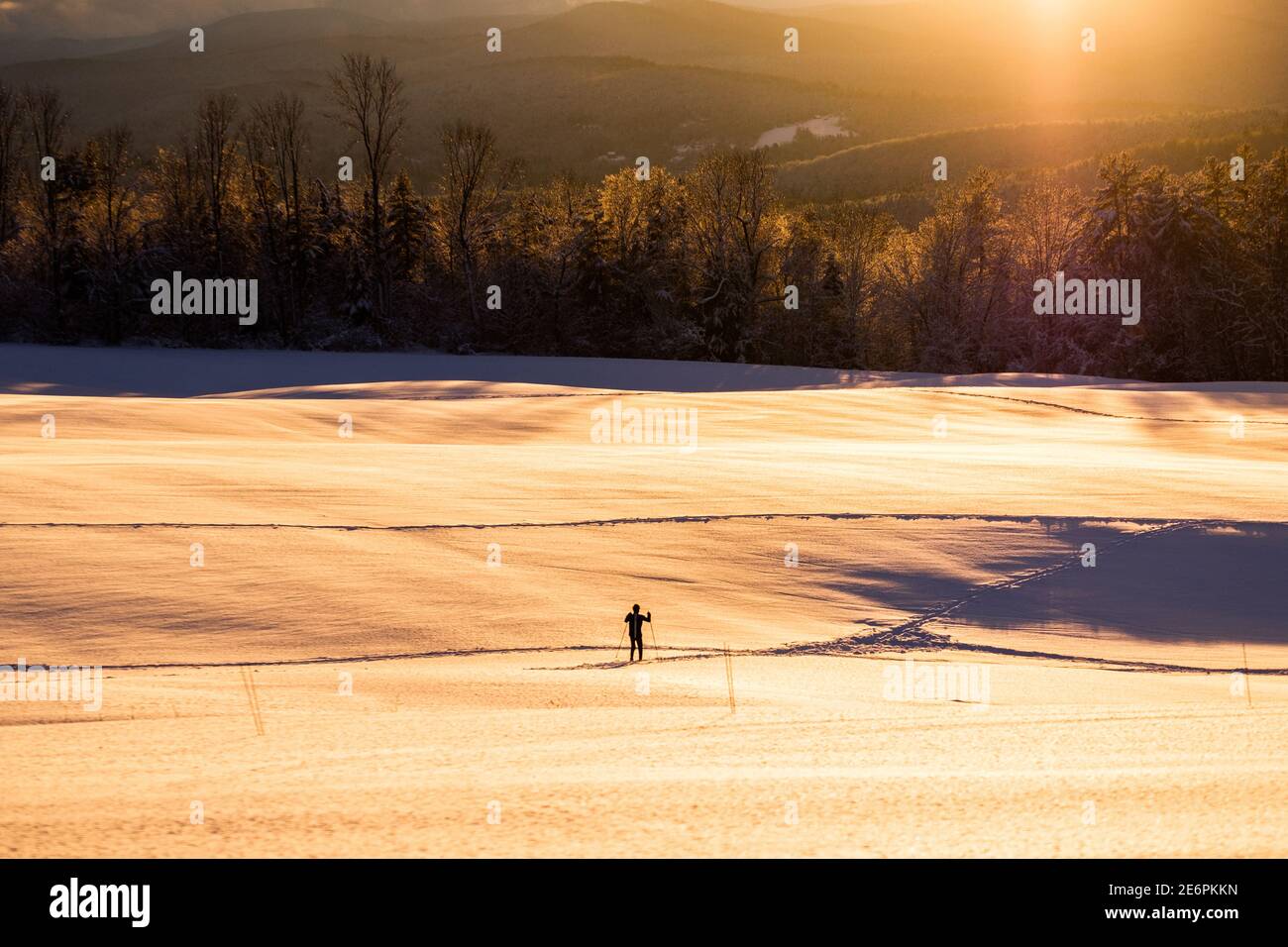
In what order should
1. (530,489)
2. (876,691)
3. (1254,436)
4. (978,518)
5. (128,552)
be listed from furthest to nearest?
1. (1254,436)
2. (530,489)
3. (978,518)
4. (128,552)
5. (876,691)

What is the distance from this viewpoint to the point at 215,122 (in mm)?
59250

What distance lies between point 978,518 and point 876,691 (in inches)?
356

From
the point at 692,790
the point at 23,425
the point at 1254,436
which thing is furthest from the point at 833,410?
the point at 692,790

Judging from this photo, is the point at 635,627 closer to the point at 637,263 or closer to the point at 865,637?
the point at 865,637

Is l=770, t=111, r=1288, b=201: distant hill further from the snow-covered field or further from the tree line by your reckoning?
the snow-covered field

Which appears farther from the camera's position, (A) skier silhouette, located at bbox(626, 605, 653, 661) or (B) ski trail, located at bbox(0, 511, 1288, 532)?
(B) ski trail, located at bbox(0, 511, 1288, 532)

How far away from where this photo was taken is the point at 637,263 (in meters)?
60.2

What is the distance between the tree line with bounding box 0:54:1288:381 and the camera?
5631cm

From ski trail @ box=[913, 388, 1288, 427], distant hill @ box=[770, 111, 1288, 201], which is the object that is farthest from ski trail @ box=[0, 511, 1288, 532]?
distant hill @ box=[770, 111, 1288, 201]

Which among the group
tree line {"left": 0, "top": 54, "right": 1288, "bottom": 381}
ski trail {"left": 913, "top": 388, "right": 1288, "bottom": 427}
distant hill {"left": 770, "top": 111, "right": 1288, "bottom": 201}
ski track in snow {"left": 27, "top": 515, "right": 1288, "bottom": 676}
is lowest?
ski track in snow {"left": 27, "top": 515, "right": 1288, "bottom": 676}

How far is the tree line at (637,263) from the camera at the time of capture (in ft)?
185

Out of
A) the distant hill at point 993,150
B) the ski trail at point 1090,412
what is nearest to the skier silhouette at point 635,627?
the ski trail at point 1090,412

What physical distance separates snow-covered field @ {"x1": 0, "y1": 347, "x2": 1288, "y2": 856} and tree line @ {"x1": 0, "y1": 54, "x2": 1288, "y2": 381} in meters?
25.9

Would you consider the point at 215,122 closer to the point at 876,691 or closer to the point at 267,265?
the point at 267,265
